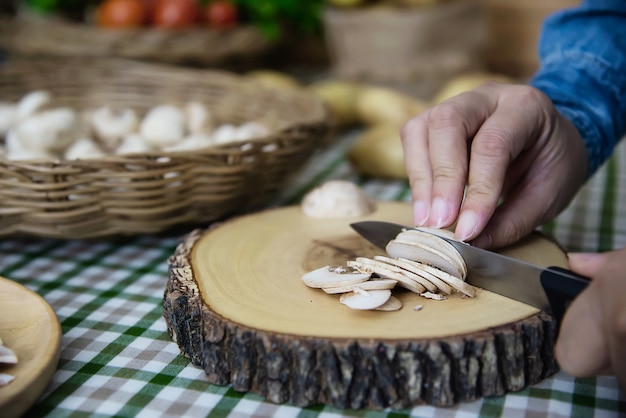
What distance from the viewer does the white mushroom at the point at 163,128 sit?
4.45ft

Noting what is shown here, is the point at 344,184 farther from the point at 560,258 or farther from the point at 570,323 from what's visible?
the point at 570,323

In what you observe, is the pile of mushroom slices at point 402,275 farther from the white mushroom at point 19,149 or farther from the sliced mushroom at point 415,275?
the white mushroom at point 19,149

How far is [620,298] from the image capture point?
0.59 meters

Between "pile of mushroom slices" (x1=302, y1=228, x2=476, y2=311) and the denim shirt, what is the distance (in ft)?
1.33

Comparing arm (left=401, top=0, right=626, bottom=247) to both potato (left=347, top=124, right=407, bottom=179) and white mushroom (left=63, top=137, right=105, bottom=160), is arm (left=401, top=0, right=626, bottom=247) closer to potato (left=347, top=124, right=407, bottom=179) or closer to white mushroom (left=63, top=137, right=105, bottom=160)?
potato (left=347, top=124, right=407, bottom=179)

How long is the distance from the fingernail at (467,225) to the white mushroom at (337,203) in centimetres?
27

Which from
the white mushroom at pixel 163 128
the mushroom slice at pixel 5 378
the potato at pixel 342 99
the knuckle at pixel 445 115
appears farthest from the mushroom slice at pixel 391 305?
the potato at pixel 342 99

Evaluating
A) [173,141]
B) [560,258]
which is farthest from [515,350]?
[173,141]

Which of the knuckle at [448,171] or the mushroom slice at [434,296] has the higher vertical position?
the knuckle at [448,171]

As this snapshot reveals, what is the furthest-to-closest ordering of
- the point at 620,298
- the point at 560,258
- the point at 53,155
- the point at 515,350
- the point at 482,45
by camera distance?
the point at 482,45, the point at 53,155, the point at 560,258, the point at 515,350, the point at 620,298

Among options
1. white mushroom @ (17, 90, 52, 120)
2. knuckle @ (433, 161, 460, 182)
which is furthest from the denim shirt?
white mushroom @ (17, 90, 52, 120)

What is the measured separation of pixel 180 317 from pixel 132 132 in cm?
70

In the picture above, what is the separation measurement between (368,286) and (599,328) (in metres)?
0.26

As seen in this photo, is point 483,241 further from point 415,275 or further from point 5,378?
point 5,378
